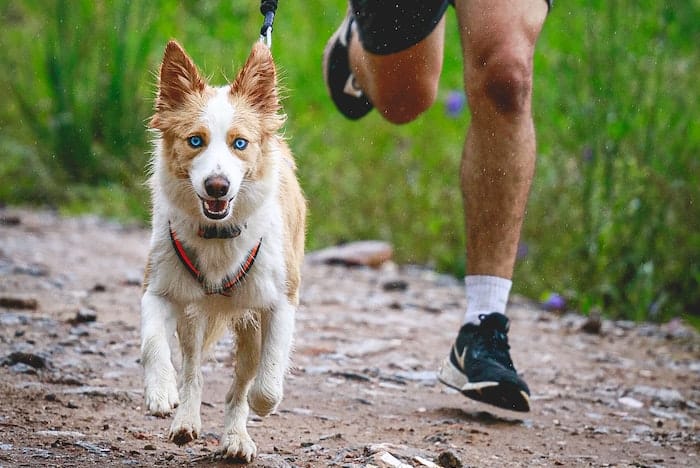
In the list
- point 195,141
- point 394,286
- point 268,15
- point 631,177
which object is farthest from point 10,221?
point 195,141

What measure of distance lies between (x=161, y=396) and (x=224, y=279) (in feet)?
1.52

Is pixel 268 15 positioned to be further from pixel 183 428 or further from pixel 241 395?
pixel 183 428

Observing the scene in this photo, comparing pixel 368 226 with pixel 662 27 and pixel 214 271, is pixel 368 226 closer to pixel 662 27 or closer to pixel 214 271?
pixel 662 27

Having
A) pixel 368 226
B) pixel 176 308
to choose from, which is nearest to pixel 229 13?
pixel 368 226

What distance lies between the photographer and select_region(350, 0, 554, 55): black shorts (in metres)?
4.00

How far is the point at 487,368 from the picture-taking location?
366cm

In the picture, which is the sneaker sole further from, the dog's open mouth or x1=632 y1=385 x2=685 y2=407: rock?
the dog's open mouth

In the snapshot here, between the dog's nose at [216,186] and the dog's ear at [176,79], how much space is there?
0.37 meters

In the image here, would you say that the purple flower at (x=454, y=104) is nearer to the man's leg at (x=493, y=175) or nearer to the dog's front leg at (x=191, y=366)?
the man's leg at (x=493, y=175)

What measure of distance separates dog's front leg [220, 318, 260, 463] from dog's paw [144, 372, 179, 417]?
374 millimetres

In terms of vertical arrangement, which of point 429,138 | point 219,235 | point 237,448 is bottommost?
point 237,448

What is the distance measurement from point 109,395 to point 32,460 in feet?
2.82

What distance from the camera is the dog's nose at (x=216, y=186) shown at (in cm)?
278

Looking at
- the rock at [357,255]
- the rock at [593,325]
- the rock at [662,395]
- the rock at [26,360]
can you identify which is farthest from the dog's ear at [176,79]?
the rock at [357,255]
